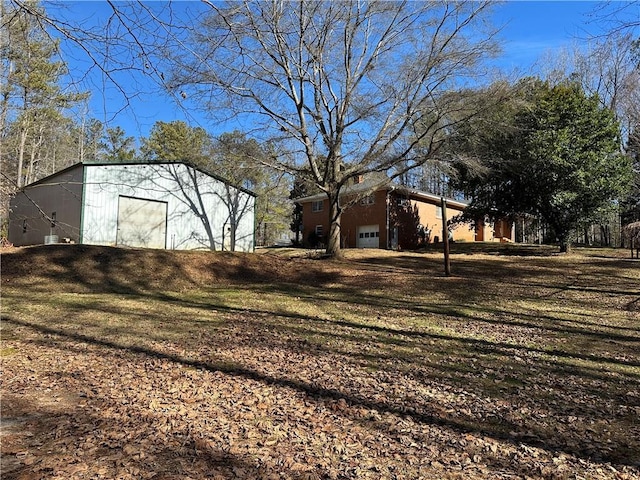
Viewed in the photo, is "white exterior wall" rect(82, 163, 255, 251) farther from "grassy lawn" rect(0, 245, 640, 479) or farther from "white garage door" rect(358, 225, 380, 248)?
"white garage door" rect(358, 225, 380, 248)

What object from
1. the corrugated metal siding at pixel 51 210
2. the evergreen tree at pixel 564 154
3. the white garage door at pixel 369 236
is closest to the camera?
the corrugated metal siding at pixel 51 210

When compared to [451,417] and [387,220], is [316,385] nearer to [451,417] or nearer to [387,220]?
[451,417]

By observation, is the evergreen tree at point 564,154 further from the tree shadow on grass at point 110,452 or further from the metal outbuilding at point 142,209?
the tree shadow on grass at point 110,452

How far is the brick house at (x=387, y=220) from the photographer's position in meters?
28.8

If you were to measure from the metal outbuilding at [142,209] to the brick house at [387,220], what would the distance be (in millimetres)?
7906

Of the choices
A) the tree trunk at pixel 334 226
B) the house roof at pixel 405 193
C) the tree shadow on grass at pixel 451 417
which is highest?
the house roof at pixel 405 193

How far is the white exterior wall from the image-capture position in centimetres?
1756

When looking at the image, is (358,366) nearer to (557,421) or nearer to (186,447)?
(557,421)

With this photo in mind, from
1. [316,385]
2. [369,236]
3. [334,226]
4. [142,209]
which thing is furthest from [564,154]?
[316,385]

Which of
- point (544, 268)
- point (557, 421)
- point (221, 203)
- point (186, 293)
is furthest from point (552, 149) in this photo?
point (557, 421)

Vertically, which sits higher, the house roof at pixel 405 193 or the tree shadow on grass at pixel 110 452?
the house roof at pixel 405 193

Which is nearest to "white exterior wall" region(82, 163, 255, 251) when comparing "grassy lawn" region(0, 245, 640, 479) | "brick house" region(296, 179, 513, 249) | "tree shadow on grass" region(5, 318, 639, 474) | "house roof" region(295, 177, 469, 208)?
"house roof" region(295, 177, 469, 208)

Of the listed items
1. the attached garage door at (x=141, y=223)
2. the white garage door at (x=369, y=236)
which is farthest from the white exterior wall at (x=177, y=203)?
the white garage door at (x=369, y=236)

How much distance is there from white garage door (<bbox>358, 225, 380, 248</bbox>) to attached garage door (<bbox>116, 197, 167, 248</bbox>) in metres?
14.6
